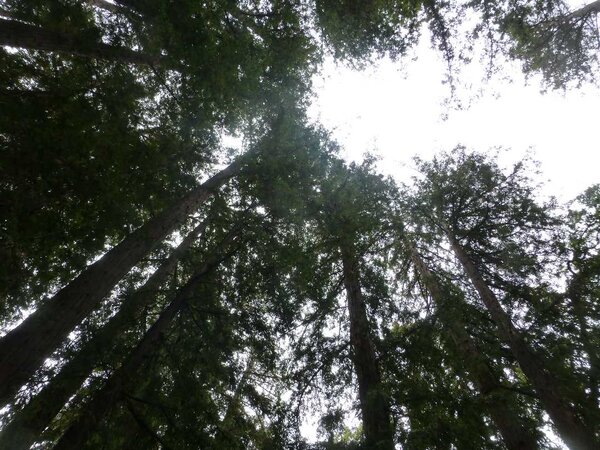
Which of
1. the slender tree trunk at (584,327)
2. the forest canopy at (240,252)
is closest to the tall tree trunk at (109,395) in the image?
the forest canopy at (240,252)

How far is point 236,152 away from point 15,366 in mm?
6290

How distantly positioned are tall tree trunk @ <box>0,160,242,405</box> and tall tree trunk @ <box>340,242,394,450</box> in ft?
13.6

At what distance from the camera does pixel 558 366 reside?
598 cm

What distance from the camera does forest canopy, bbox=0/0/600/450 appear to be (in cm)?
516

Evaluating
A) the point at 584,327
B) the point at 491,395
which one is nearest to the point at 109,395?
the point at 491,395

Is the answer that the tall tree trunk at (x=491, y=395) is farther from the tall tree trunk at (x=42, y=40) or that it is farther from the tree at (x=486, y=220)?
the tall tree trunk at (x=42, y=40)

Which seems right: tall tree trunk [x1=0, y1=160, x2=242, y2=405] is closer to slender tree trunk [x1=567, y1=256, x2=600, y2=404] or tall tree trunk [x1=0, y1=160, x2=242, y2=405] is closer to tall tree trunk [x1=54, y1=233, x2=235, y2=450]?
tall tree trunk [x1=54, y1=233, x2=235, y2=450]

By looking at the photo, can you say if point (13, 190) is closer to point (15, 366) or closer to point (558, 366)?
point (15, 366)

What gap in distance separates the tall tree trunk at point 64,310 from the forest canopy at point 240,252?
3cm

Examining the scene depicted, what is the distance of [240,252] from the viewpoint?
7805mm

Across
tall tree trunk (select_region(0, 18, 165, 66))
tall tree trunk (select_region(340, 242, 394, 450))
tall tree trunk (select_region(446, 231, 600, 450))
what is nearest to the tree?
tall tree trunk (select_region(446, 231, 600, 450))

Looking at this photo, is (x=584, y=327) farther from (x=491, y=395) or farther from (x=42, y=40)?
(x=42, y=40)

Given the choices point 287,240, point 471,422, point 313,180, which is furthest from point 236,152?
point 471,422

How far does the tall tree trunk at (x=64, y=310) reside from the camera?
416cm
